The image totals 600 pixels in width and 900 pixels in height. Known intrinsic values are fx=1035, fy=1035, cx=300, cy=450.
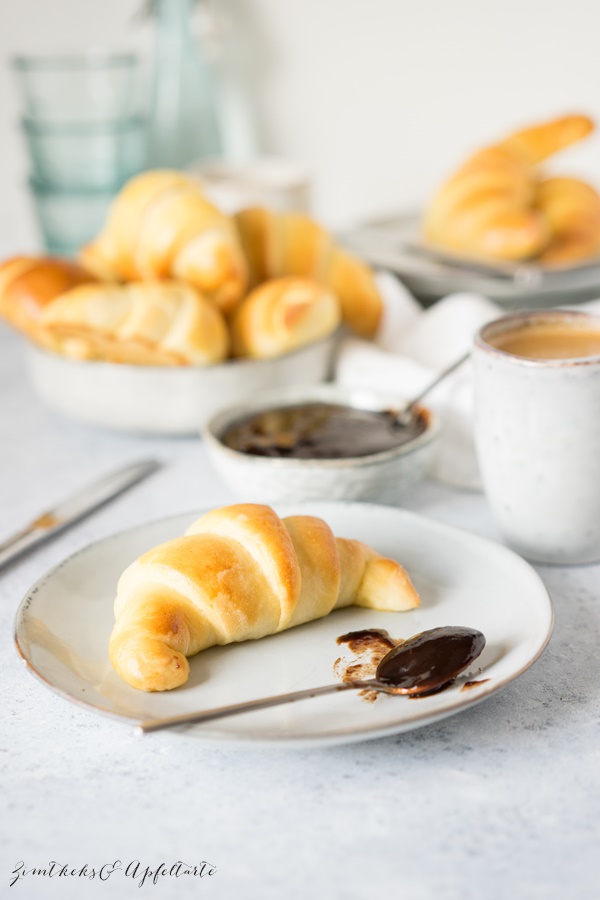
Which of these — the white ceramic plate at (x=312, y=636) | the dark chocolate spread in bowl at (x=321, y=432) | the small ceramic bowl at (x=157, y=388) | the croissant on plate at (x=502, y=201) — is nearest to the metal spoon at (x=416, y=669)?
the white ceramic plate at (x=312, y=636)

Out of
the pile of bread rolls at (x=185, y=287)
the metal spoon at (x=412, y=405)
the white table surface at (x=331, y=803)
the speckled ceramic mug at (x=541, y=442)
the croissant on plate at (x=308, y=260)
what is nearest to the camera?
the white table surface at (x=331, y=803)

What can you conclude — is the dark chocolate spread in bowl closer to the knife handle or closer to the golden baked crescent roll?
the knife handle

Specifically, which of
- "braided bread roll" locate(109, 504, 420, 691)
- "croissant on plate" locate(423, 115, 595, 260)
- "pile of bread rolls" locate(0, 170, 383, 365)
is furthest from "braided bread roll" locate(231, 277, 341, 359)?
"braided bread roll" locate(109, 504, 420, 691)

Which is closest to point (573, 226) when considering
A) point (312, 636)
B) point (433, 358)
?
point (433, 358)

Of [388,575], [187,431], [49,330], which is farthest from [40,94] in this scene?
[388,575]

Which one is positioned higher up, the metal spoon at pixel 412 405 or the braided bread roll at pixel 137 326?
the braided bread roll at pixel 137 326

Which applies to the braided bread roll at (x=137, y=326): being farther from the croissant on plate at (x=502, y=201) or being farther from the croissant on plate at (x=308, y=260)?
the croissant on plate at (x=502, y=201)

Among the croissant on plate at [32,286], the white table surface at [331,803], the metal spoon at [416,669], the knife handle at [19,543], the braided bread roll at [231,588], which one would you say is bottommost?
the knife handle at [19,543]

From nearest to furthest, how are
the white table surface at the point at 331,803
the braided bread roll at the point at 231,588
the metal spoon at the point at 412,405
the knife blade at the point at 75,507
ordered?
1. the white table surface at the point at 331,803
2. the braided bread roll at the point at 231,588
3. the knife blade at the point at 75,507
4. the metal spoon at the point at 412,405
